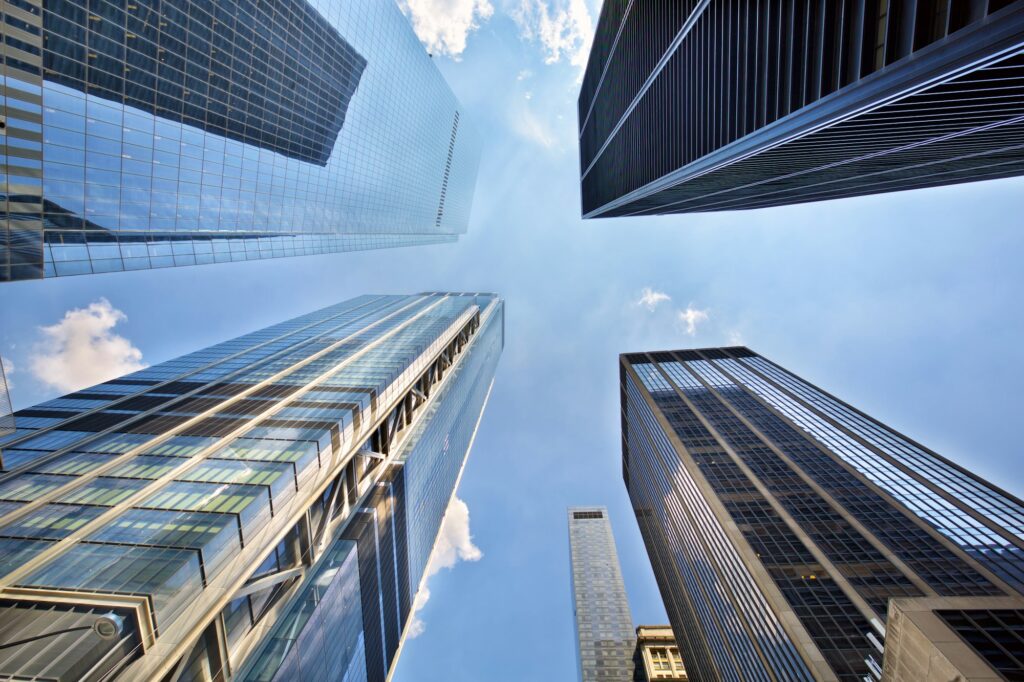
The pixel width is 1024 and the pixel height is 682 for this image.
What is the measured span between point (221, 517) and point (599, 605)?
Result: 457ft

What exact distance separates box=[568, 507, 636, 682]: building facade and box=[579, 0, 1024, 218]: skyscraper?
12423 cm

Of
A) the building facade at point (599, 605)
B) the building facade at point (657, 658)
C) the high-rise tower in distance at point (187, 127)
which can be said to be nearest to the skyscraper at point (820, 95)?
the high-rise tower in distance at point (187, 127)

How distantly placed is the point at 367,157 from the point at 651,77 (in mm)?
42976

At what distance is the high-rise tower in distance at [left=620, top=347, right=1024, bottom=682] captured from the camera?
18.8m

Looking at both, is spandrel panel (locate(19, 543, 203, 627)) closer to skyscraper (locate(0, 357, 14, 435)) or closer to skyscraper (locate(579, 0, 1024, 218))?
skyscraper (locate(0, 357, 14, 435))

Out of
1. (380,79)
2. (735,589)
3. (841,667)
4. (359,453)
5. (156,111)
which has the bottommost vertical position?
(735,589)

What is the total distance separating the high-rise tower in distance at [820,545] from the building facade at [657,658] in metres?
30.6

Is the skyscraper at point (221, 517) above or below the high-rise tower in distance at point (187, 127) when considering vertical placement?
below

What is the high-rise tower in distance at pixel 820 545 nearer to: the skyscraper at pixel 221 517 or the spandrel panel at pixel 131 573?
the spandrel panel at pixel 131 573

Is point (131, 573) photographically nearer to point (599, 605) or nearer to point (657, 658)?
point (657, 658)

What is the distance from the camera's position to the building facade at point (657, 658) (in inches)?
3875

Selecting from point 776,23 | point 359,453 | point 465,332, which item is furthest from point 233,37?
point 465,332

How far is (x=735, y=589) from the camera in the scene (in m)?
48.1

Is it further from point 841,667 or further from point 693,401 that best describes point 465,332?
point 841,667
